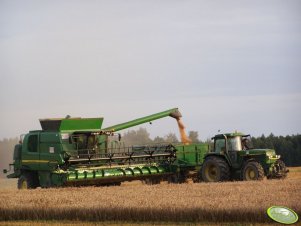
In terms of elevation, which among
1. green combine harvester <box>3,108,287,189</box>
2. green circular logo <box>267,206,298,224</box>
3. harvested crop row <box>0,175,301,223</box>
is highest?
green combine harvester <box>3,108,287,189</box>

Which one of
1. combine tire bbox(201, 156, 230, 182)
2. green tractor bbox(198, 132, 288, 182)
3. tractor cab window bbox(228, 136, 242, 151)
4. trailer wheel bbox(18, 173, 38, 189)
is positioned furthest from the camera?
trailer wheel bbox(18, 173, 38, 189)

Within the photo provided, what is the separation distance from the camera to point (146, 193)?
18562mm

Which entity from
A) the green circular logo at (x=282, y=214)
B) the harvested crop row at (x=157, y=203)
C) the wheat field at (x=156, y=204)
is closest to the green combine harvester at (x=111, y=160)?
the harvested crop row at (x=157, y=203)

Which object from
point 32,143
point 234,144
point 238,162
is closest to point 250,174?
point 238,162

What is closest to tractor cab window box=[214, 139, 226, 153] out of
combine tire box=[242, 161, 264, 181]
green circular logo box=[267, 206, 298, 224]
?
combine tire box=[242, 161, 264, 181]

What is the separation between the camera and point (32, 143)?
24.8 m

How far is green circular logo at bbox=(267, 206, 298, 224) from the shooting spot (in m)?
13.4

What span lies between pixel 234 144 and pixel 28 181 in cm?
721

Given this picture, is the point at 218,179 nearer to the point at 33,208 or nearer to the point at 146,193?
the point at 146,193

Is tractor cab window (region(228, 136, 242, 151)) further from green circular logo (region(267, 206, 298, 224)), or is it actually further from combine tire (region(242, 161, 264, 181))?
green circular logo (region(267, 206, 298, 224))

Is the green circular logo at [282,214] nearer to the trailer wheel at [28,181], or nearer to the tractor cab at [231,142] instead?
the tractor cab at [231,142]

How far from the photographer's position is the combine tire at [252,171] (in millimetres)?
22750

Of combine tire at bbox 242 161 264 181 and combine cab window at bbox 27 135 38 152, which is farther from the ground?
combine cab window at bbox 27 135 38 152

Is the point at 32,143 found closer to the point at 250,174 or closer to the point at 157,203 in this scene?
the point at 250,174
